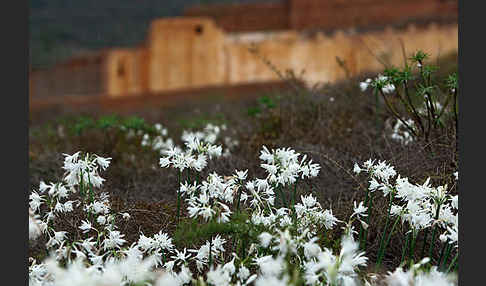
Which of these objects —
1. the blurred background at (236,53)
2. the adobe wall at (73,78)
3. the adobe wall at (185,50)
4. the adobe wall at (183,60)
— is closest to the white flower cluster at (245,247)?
the blurred background at (236,53)

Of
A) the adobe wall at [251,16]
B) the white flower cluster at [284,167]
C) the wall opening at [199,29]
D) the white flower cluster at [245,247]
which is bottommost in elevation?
the white flower cluster at [245,247]

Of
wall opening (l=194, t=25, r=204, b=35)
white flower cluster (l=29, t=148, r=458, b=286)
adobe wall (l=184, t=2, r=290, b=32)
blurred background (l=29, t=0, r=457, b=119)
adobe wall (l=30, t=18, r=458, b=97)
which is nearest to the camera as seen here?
white flower cluster (l=29, t=148, r=458, b=286)

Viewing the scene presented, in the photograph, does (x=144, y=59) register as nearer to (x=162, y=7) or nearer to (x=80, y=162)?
(x=80, y=162)

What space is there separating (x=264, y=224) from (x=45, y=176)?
3.35 m

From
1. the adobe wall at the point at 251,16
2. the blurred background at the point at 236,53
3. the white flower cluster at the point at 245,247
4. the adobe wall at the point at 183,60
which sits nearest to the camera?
the white flower cluster at the point at 245,247

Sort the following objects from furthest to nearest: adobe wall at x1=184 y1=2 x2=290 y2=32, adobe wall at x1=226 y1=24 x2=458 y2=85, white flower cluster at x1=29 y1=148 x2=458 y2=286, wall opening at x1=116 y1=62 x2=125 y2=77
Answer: adobe wall at x1=184 y1=2 x2=290 y2=32 < wall opening at x1=116 y1=62 x2=125 y2=77 < adobe wall at x1=226 y1=24 x2=458 y2=85 < white flower cluster at x1=29 y1=148 x2=458 y2=286

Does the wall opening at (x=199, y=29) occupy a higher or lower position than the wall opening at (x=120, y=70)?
higher

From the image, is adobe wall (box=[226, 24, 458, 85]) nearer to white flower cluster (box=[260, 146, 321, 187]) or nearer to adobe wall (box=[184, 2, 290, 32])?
adobe wall (box=[184, 2, 290, 32])

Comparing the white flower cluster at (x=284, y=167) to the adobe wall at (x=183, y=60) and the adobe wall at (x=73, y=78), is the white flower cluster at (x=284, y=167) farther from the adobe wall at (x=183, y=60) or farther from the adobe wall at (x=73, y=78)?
the adobe wall at (x=73, y=78)

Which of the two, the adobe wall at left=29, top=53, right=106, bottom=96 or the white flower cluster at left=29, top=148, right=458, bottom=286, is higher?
the white flower cluster at left=29, top=148, right=458, bottom=286

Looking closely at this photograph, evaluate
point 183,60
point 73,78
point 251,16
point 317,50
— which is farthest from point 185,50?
point 251,16

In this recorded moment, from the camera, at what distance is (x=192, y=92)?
14.6 m

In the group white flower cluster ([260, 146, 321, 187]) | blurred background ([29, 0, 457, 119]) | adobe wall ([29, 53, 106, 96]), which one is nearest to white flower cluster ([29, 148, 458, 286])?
white flower cluster ([260, 146, 321, 187])

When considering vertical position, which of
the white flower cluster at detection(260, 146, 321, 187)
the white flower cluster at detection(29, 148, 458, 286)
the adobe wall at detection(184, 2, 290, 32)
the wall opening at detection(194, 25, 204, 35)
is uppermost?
the adobe wall at detection(184, 2, 290, 32)
